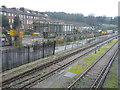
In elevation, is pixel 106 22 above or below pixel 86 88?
above

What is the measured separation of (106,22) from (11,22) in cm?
10001

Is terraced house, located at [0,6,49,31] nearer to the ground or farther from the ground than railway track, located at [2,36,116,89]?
farther from the ground

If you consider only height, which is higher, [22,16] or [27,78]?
[22,16]

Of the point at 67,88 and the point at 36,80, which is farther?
the point at 36,80

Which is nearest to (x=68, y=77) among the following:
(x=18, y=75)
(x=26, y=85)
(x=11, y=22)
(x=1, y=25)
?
(x=26, y=85)

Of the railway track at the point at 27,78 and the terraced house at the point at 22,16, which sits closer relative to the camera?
the railway track at the point at 27,78

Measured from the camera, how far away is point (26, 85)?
793 centimetres

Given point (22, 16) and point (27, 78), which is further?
point (22, 16)

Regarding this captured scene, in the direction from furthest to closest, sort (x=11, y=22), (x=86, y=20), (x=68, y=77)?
(x=86, y=20)
(x=11, y=22)
(x=68, y=77)

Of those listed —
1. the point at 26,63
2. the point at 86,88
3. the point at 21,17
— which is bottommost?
the point at 86,88

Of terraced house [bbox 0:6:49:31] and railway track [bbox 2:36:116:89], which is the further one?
terraced house [bbox 0:6:49:31]

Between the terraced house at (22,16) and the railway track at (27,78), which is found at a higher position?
the terraced house at (22,16)

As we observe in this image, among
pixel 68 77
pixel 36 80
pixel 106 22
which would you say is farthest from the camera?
pixel 106 22

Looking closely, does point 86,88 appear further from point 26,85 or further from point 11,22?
point 11,22
